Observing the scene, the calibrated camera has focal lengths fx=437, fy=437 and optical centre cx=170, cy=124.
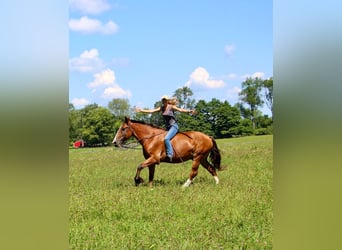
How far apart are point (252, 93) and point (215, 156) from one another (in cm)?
129

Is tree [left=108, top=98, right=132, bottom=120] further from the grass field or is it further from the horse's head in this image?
the grass field

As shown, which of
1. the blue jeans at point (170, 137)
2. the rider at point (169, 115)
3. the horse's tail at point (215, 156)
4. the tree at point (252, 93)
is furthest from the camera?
the horse's tail at point (215, 156)

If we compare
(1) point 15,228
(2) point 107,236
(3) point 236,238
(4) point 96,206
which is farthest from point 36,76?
(3) point 236,238

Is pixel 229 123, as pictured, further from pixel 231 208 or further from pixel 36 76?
pixel 36 76

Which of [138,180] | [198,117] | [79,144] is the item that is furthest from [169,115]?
[79,144]

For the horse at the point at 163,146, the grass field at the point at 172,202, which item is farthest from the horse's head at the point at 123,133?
the grass field at the point at 172,202

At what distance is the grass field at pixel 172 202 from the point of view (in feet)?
14.8

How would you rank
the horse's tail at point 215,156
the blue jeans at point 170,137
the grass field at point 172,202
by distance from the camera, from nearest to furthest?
the grass field at point 172,202
the blue jeans at point 170,137
the horse's tail at point 215,156

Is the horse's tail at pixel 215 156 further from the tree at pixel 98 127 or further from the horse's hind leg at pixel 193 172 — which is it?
the tree at pixel 98 127

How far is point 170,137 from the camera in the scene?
6184 millimetres

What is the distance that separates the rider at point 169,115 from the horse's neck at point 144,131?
18 centimetres

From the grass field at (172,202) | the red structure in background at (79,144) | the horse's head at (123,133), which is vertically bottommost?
the grass field at (172,202)

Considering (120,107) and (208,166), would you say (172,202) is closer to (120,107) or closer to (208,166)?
(208,166)

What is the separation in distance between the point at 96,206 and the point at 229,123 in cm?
202
